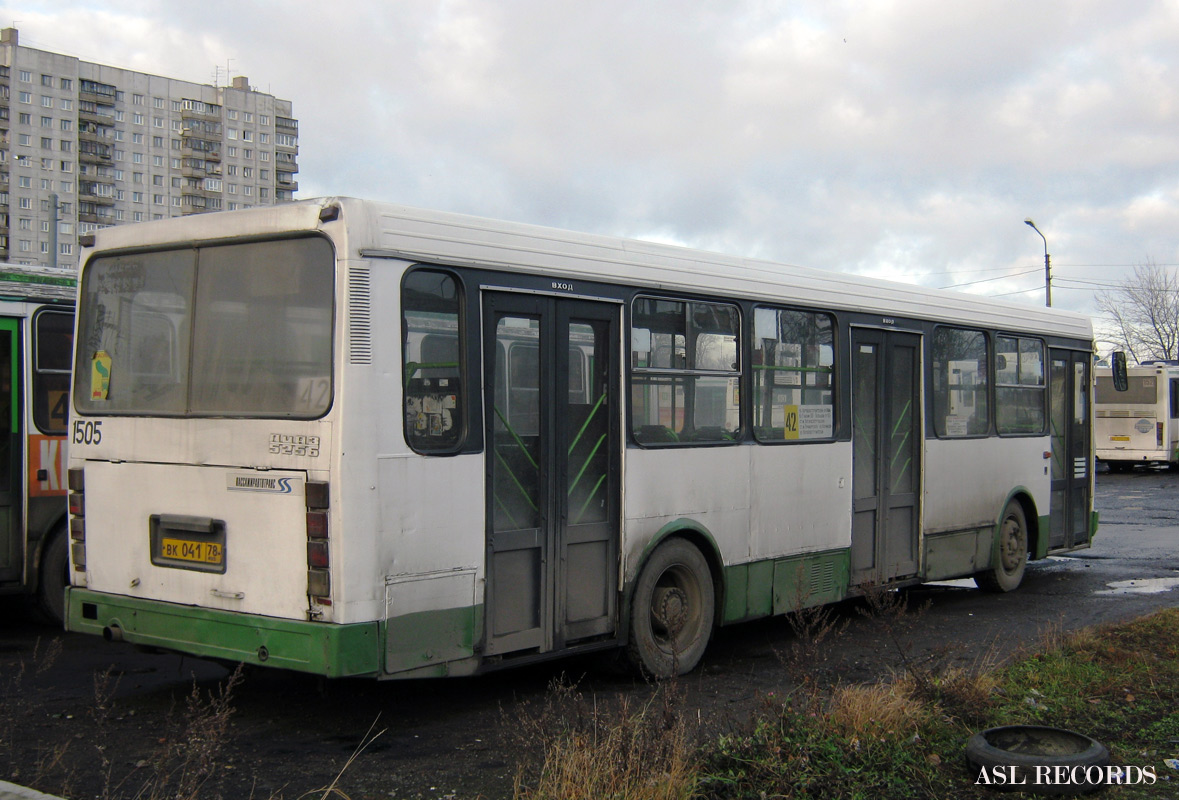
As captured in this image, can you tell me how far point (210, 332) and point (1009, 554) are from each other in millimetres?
8843

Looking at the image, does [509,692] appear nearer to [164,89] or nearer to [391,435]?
[391,435]

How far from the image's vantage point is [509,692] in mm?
7574

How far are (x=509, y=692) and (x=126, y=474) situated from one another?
9.02 feet

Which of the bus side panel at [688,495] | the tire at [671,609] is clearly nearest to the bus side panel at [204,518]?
the bus side panel at [688,495]

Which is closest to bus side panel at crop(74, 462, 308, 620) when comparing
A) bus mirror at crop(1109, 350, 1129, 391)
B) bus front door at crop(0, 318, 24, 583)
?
bus front door at crop(0, 318, 24, 583)

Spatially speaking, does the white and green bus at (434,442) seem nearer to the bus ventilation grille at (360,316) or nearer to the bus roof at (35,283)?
the bus ventilation grille at (360,316)

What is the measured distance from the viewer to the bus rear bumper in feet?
18.9

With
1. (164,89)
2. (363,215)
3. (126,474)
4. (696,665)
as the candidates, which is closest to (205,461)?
(126,474)

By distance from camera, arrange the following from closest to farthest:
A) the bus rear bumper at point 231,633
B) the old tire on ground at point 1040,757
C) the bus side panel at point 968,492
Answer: the old tire on ground at point 1040,757
the bus rear bumper at point 231,633
the bus side panel at point 968,492

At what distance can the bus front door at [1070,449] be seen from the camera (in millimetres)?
12984

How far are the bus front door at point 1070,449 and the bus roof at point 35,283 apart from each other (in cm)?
992

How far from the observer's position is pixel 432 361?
6.35 meters

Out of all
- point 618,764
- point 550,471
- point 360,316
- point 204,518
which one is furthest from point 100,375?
point 618,764

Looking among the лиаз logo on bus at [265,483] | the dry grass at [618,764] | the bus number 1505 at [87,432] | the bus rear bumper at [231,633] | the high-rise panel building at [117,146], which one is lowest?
the dry grass at [618,764]
